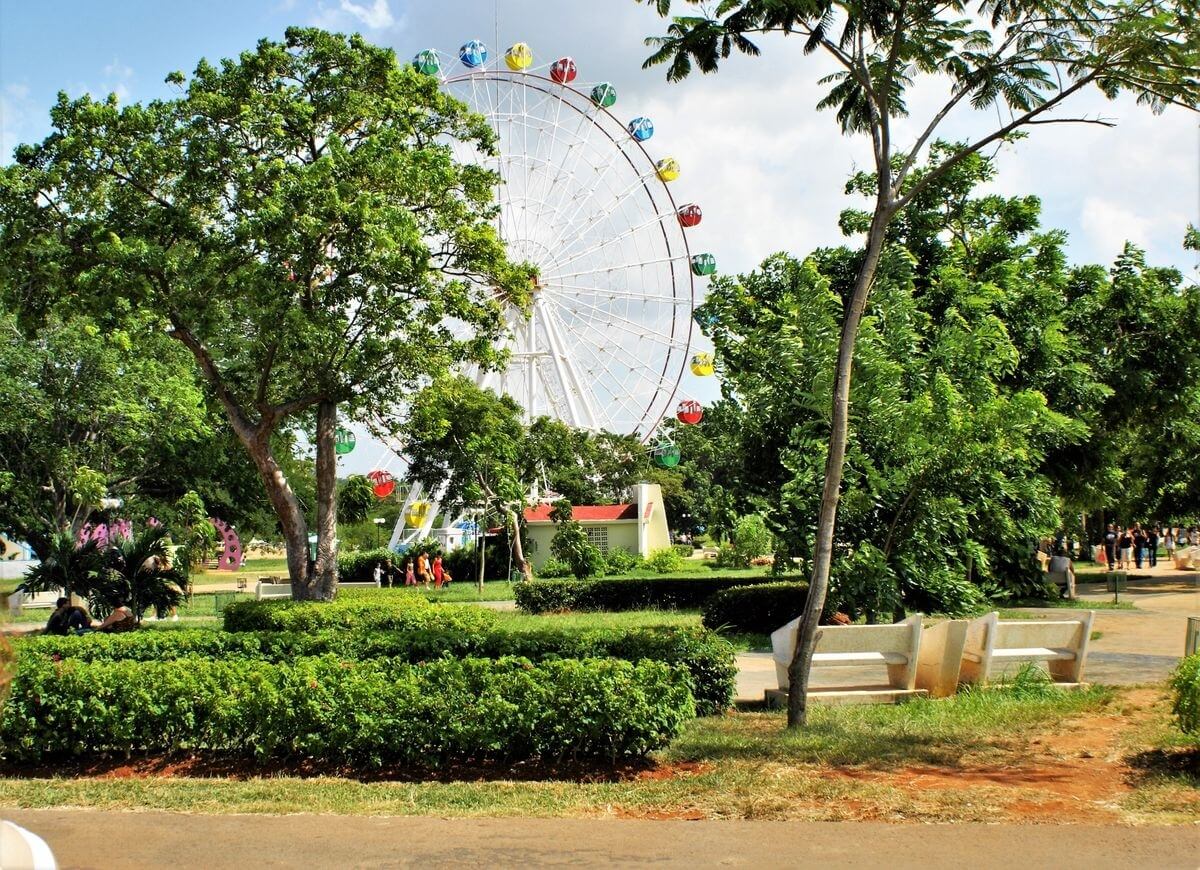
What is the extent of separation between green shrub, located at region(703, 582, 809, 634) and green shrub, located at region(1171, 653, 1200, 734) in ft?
34.3

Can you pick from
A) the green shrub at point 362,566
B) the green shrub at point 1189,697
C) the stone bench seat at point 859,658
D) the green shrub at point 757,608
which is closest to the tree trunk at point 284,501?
the green shrub at point 757,608

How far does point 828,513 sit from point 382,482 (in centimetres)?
3745

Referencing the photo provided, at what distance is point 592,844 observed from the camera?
6047mm

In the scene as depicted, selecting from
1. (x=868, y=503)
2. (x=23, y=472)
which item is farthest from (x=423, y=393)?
(x=23, y=472)

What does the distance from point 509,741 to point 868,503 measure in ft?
32.6

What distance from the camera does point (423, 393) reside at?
18.0 meters

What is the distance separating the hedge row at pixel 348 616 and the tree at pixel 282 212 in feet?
7.77

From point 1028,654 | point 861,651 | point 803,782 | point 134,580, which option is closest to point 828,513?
point 861,651

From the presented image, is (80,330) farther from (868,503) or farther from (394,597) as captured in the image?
(868,503)

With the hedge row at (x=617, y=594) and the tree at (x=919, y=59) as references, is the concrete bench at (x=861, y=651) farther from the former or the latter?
the hedge row at (x=617, y=594)

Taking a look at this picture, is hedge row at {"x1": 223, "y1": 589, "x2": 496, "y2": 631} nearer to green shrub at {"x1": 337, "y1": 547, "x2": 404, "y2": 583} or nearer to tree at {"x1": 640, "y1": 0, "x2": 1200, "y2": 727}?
tree at {"x1": 640, "y1": 0, "x2": 1200, "y2": 727}

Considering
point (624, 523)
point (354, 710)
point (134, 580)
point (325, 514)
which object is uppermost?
point (624, 523)

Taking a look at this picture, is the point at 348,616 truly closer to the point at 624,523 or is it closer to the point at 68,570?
the point at 68,570

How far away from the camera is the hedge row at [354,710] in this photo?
7777 millimetres
